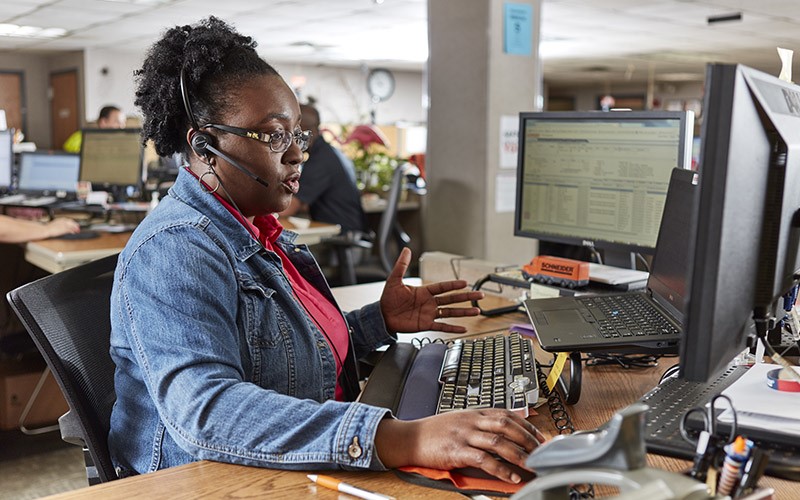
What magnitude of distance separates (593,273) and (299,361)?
33.6 inches

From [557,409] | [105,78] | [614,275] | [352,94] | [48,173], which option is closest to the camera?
[557,409]

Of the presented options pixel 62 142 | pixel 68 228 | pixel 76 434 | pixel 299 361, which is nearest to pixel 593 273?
pixel 299 361

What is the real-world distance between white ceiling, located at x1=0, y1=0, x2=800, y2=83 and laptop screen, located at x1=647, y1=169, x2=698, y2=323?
4.80 m

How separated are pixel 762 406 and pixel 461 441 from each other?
0.36 metres

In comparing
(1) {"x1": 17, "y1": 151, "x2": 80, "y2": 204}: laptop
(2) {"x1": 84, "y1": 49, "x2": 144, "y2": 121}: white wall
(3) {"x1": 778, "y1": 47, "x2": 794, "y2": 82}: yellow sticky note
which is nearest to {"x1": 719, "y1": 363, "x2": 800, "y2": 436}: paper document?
(3) {"x1": 778, "y1": 47, "x2": 794, "y2": 82}: yellow sticky note

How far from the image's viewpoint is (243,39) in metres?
1.27

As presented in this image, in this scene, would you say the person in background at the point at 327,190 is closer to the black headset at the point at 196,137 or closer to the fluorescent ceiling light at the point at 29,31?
the black headset at the point at 196,137

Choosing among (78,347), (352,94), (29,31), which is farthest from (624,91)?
(78,347)

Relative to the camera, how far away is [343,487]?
0.90 meters

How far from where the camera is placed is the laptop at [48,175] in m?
4.65

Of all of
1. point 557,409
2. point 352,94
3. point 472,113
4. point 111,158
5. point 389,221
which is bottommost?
point 389,221

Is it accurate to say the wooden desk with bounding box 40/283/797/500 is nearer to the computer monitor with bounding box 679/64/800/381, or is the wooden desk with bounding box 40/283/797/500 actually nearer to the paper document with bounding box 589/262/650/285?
the computer monitor with bounding box 679/64/800/381

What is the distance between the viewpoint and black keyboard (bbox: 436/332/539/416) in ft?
3.60

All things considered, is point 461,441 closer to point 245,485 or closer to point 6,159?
point 245,485
